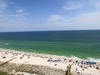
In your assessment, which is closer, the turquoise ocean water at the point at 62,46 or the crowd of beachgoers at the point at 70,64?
the crowd of beachgoers at the point at 70,64

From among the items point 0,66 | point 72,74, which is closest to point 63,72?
point 72,74

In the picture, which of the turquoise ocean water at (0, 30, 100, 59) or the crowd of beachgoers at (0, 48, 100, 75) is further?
the turquoise ocean water at (0, 30, 100, 59)

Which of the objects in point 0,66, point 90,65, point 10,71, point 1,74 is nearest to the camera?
point 1,74

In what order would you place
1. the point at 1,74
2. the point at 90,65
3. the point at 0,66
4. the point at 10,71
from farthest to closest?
the point at 90,65
the point at 0,66
the point at 10,71
the point at 1,74

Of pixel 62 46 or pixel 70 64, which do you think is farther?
pixel 62 46

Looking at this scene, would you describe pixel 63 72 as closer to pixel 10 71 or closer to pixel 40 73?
pixel 40 73

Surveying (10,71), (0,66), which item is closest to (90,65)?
(10,71)

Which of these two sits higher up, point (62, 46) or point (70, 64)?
point (62, 46)

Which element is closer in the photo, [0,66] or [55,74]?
[55,74]

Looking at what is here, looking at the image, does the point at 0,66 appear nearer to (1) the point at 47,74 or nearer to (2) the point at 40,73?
(2) the point at 40,73
